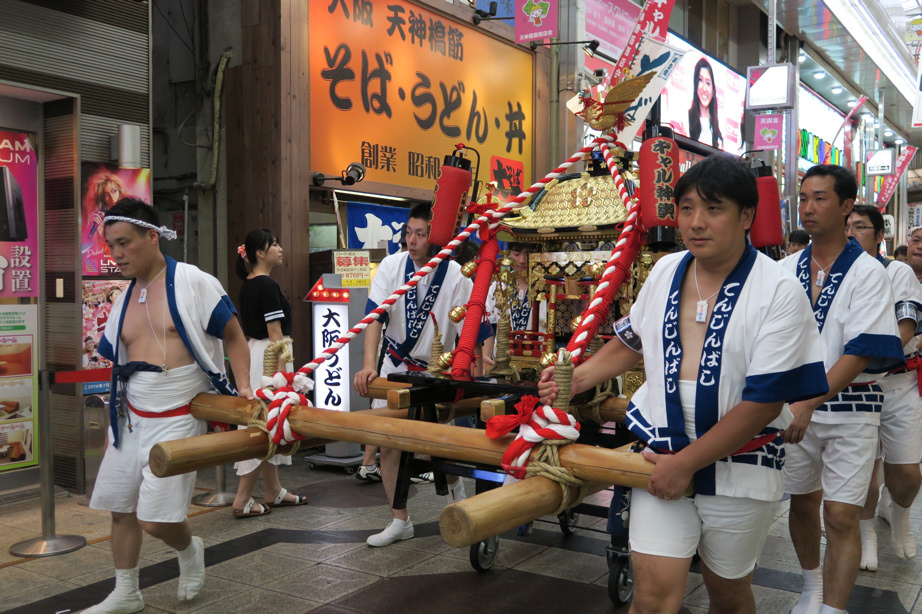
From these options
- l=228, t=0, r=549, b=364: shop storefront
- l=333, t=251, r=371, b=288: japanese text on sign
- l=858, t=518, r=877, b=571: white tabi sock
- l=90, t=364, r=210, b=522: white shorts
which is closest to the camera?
l=90, t=364, r=210, b=522: white shorts

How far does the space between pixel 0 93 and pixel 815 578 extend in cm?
647

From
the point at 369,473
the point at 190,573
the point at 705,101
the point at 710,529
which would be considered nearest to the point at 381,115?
the point at 369,473

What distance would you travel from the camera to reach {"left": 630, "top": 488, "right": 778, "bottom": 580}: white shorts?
2.31 metres

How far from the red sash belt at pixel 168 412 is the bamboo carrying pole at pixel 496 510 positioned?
200 cm

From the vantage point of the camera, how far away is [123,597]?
12.0ft

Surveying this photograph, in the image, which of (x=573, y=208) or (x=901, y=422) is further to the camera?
(x=901, y=422)

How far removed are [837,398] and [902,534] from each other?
1965 mm

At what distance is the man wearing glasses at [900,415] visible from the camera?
13.2 ft

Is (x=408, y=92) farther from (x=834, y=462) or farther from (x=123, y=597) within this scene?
(x=834, y=462)

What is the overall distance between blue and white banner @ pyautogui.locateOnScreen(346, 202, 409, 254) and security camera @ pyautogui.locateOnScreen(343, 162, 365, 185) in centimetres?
45

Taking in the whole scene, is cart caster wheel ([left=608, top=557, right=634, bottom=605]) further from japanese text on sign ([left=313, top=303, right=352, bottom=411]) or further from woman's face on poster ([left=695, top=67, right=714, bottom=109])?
woman's face on poster ([left=695, top=67, right=714, bottom=109])

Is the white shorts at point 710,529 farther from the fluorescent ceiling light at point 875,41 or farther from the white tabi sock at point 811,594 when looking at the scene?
the fluorescent ceiling light at point 875,41

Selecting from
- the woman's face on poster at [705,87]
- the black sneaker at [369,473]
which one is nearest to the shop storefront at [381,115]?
the black sneaker at [369,473]

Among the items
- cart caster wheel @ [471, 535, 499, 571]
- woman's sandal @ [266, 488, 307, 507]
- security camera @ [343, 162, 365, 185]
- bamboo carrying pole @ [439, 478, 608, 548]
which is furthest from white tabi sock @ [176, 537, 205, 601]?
security camera @ [343, 162, 365, 185]
